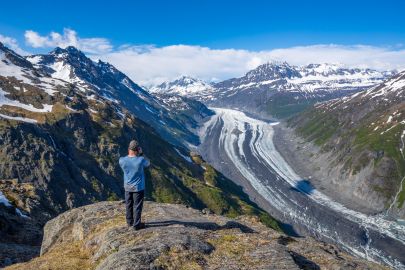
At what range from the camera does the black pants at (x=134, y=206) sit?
69.8 feet

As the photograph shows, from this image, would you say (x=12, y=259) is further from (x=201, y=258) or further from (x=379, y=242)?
(x=379, y=242)

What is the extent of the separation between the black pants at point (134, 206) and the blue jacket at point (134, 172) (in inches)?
11.8

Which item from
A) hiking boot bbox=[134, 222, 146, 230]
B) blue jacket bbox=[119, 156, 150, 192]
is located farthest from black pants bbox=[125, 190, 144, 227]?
blue jacket bbox=[119, 156, 150, 192]

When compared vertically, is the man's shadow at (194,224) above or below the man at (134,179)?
below

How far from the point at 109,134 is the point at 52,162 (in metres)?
37.5

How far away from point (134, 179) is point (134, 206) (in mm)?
1382

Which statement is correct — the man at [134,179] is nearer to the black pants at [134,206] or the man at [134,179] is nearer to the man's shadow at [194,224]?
the black pants at [134,206]

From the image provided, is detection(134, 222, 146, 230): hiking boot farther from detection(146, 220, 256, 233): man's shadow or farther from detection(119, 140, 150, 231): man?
detection(146, 220, 256, 233): man's shadow

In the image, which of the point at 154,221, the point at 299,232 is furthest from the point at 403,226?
the point at 154,221

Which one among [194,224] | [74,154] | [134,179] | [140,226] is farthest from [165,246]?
[74,154]

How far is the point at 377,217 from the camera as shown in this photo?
545ft

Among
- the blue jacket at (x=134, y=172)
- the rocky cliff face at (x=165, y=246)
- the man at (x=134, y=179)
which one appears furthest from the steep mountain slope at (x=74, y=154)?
the blue jacket at (x=134, y=172)

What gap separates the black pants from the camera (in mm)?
21266

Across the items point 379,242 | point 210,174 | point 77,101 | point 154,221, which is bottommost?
point 379,242
